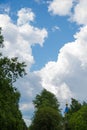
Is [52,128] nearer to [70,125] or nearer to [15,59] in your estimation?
[70,125]

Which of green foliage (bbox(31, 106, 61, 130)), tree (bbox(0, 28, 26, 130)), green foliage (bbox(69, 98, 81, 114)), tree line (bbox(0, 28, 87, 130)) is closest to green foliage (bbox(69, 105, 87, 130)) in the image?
tree line (bbox(0, 28, 87, 130))

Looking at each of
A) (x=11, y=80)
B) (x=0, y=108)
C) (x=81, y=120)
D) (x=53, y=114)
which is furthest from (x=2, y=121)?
(x=81, y=120)

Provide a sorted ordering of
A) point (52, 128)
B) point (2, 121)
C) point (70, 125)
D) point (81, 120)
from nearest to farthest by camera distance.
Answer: point (2, 121) < point (52, 128) < point (81, 120) < point (70, 125)

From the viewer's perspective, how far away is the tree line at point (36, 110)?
59406mm

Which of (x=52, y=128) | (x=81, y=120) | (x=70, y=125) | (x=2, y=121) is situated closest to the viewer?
(x=2, y=121)

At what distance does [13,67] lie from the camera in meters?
59.7

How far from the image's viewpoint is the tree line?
5941 cm

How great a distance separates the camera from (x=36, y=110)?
416 feet

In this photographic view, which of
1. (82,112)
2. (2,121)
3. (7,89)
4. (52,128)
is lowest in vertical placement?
(2,121)

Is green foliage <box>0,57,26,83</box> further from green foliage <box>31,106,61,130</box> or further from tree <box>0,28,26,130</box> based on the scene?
green foliage <box>31,106,61,130</box>

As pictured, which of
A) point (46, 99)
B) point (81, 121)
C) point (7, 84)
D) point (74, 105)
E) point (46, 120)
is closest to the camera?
point (7, 84)

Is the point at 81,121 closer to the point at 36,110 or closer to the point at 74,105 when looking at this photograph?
the point at 36,110

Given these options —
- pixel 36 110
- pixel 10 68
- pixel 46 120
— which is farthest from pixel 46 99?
pixel 10 68

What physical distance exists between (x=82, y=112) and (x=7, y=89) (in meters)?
67.7
